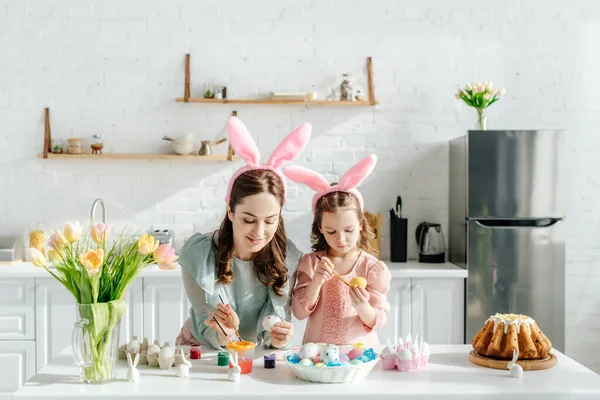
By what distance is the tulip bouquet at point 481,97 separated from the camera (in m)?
4.65

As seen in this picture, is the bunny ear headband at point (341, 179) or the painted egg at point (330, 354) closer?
the painted egg at point (330, 354)

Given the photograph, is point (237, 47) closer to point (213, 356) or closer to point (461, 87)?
point (461, 87)

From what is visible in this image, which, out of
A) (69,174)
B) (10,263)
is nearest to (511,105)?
(69,174)

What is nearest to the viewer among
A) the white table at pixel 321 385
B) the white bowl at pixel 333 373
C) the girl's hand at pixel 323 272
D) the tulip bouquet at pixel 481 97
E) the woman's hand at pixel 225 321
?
the white table at pixel 321 385

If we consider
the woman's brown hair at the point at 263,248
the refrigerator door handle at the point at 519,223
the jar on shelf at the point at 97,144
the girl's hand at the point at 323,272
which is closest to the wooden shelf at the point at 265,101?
the jar on shelf at the point at 97,144

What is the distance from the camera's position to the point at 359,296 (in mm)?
2555

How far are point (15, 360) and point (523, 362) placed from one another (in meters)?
3.29

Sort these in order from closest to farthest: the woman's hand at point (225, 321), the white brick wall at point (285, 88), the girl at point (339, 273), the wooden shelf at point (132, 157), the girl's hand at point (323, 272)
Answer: the woman's hand at point (225, 321) → the girl's hand at point (323, 272) → the girl at point (339, 273) → the wooden shelf at point (132, 157) → the white brick wall at point (285, 88)

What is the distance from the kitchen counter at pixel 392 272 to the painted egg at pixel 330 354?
2301 mm

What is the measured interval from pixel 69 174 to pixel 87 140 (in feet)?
0.88

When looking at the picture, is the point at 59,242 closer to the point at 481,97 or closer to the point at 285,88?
the point at 285,88

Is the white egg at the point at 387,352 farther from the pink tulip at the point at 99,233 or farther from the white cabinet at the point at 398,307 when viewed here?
the white cabinet at the point at 398,307

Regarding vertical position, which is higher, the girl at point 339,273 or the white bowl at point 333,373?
the girl at point 339,273

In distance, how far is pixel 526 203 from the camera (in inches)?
178
